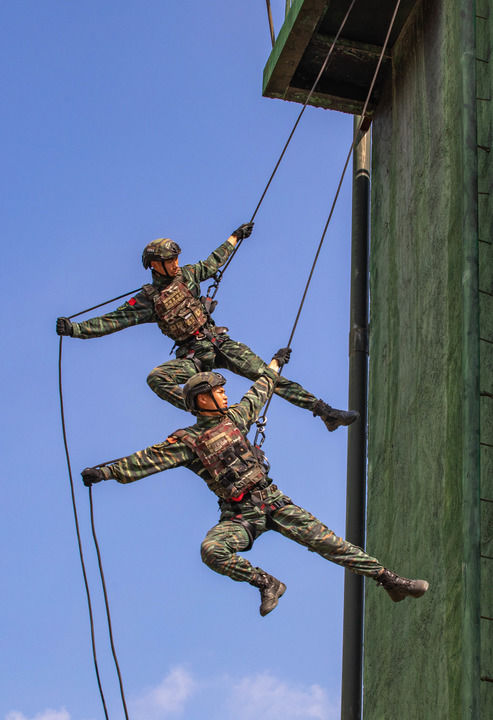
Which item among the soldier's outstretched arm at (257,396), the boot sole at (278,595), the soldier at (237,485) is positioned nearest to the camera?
the boot sole at (278,595)

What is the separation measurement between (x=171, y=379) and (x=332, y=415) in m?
1.78

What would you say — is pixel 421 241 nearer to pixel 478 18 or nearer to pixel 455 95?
pixel 455 95

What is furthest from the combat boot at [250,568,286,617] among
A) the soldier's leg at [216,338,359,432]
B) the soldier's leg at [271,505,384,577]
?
the soldier's leg at [216,338,359,432]

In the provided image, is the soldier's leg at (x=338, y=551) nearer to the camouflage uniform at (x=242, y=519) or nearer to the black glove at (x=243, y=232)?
the camouflage uniform at (x=242, y=519)

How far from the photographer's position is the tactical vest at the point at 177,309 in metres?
13.1

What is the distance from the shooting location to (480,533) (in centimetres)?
1051

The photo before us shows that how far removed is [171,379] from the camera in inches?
515

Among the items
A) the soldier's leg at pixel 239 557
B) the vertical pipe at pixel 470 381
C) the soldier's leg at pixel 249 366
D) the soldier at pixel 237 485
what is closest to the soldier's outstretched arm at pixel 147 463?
the soldier at pixel 237 485

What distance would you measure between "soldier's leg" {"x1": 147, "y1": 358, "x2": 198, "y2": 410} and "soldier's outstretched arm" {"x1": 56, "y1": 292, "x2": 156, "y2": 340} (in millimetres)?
581

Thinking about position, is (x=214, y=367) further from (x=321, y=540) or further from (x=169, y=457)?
(x=321, y=540)

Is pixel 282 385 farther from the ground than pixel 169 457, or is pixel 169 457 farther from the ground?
pixel 282 385

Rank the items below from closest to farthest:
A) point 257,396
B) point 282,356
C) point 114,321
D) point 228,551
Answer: point 228,551
point 257,396
point 282,356
point 114,321

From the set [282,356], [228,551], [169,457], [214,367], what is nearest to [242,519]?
[228,551]

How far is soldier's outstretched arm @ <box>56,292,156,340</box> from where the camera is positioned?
13089 mm
